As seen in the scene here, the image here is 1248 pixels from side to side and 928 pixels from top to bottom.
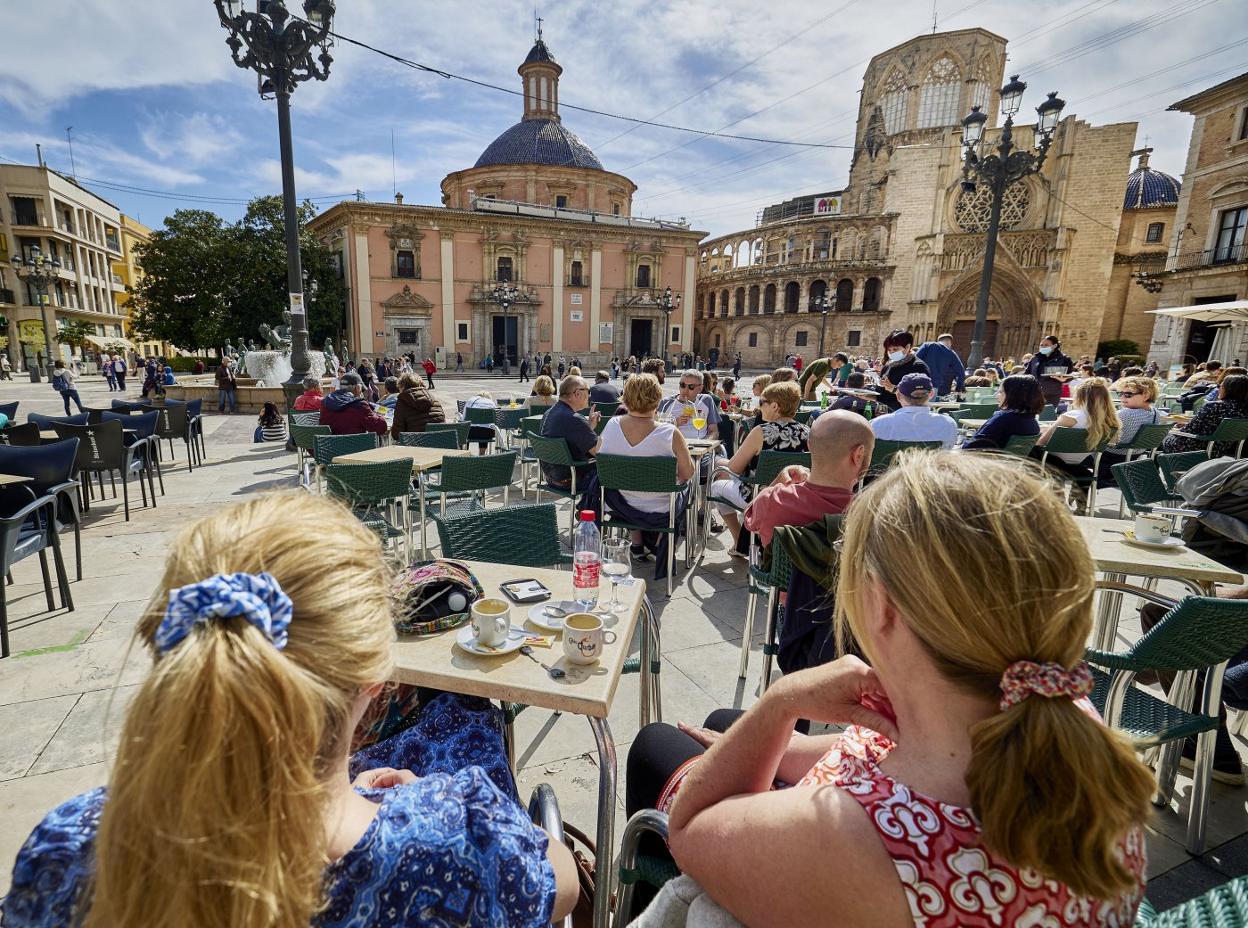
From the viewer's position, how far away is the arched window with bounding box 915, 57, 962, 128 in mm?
33438

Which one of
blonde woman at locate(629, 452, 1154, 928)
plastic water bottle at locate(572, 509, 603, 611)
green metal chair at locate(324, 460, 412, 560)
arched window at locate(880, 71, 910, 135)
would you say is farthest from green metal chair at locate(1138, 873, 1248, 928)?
arched window at locate(880, 71, 910, 135)

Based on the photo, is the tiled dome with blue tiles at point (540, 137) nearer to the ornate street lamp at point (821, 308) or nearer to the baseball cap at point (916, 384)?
the ornate street lamp at point (821, 308)

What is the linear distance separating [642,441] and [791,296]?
3793 centimetres

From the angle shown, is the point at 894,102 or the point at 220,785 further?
the point at 894,102

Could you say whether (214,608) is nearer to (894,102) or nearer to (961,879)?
(961,879)

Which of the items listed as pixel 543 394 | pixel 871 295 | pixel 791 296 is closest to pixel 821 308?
pixel 791 296

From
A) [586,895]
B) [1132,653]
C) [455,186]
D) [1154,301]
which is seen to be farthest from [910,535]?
Answer: [455,186]

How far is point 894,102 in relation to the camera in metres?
35.4

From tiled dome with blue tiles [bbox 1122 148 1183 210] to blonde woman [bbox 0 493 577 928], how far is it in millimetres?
43623

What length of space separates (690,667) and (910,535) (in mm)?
2488

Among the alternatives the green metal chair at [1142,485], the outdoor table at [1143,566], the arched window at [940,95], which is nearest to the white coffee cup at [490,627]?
the outdoor table at [1143,566]

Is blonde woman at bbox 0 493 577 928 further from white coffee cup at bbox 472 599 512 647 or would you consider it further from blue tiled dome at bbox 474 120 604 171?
blue tiled dome at bbox 474 120 604 171

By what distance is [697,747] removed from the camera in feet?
4.94

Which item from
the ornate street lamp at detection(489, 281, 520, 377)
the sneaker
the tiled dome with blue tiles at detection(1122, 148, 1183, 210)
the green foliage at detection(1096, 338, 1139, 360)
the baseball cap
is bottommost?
the sneaker
